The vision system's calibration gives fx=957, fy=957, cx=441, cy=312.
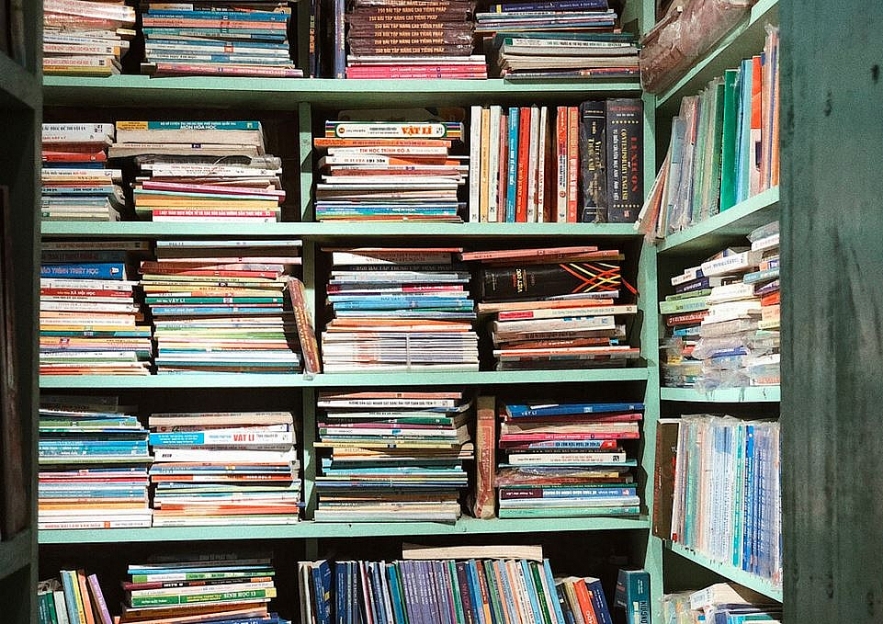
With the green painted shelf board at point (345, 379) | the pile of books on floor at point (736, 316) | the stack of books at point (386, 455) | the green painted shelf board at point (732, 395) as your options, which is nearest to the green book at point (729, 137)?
the pile of books on floor at point (736, 316)

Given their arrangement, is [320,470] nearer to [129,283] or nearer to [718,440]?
[129,283]

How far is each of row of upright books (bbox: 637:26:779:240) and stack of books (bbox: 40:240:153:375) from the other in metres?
1.29

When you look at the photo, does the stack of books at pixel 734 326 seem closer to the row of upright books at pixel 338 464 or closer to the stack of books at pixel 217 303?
the row of upright books at pixel 338 464

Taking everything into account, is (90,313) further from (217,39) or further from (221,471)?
(217,39)

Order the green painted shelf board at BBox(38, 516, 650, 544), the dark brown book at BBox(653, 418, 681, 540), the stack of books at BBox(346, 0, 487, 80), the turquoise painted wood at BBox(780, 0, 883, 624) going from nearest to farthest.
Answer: the turquoise painted wood at BBox(780, 0, 883, 624), the dark brown book at BBox(653, 418, 681, 540), the green painted shelf board at BBox(38, 516, 650, 544), the stack of books at BBox(346, 0, 487, 80)

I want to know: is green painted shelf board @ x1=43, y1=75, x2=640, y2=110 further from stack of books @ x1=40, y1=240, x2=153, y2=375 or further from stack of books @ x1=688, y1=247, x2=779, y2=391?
stack of books @ x1=688, y1=247, x2=779, y2=391

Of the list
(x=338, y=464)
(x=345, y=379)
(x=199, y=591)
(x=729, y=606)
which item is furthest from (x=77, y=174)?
(x=729, y=606)

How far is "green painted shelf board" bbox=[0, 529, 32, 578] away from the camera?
83 cm

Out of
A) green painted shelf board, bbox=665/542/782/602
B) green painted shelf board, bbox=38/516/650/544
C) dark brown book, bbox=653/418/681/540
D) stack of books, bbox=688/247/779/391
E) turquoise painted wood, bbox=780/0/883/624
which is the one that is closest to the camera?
turquoise painted wood, bbox=780/0/883/624

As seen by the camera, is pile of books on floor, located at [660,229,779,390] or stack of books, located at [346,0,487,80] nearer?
pile of books on floor, located at [660,229,779,390]

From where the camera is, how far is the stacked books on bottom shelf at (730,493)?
5.80 feet

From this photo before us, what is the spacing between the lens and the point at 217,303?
240 centimetres

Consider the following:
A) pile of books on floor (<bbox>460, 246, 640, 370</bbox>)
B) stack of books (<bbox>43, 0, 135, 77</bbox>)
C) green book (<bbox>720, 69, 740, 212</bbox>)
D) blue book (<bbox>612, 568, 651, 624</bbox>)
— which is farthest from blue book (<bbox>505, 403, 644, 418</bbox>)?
stack of books (<bbox>43, 0, 135, 77</bbox>)

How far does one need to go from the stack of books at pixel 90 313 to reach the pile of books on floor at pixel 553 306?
846 millimetres
